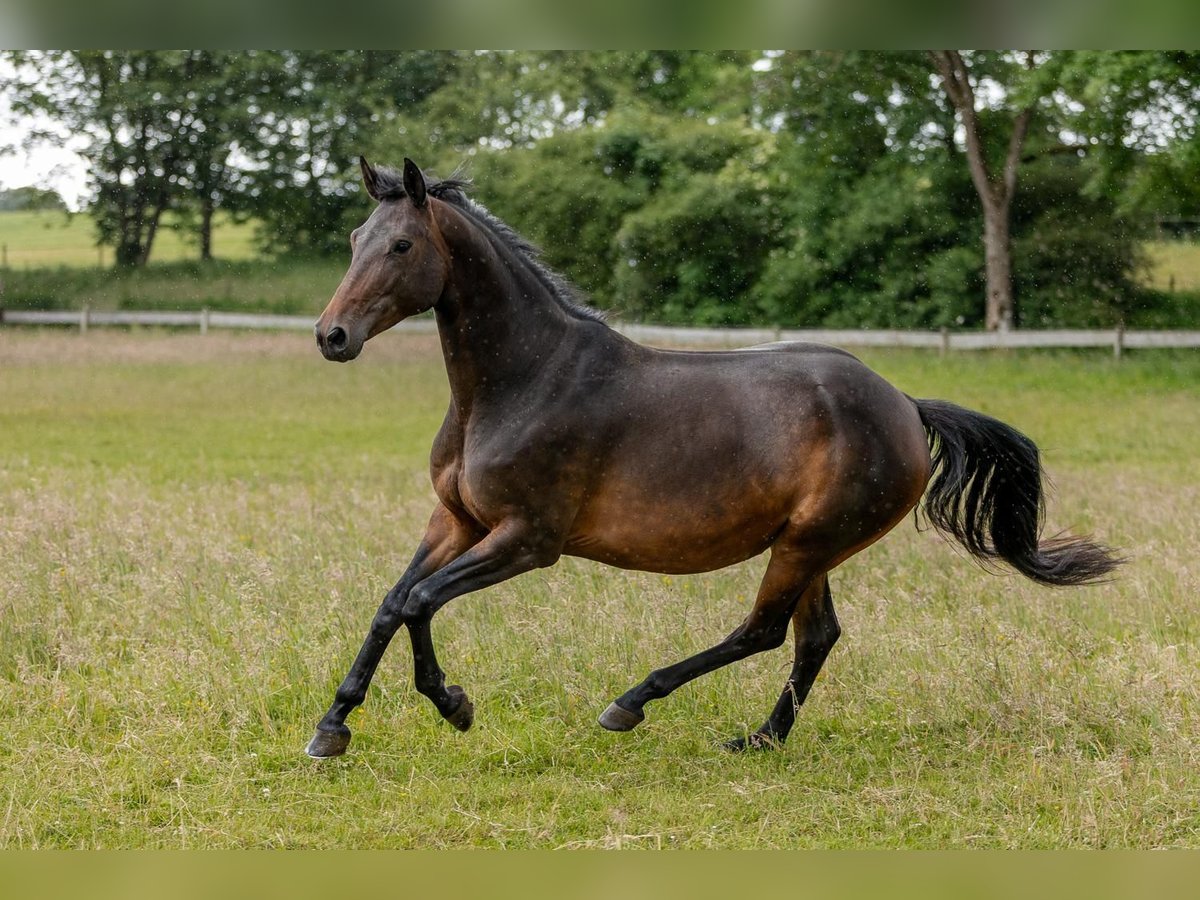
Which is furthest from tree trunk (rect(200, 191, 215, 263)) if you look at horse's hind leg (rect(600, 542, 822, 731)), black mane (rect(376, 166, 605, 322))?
horse's hind leg (rect(600, 542, 822, 731))

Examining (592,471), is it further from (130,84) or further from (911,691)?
(130,84)

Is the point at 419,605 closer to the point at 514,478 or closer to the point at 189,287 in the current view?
the point at 514,478

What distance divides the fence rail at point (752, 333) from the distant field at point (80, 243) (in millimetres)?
2765

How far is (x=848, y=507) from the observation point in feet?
18.0

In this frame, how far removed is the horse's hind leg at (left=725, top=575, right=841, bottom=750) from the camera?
578cm

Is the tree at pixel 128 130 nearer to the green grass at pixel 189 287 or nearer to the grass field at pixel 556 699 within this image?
the green grass at pixel 189 287

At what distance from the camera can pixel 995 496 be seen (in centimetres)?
619

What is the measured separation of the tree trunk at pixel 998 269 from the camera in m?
24.2

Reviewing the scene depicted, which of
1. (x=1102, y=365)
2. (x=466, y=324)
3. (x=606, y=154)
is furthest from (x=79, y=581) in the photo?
(x=606, y=154)

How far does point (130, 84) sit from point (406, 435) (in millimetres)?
18592

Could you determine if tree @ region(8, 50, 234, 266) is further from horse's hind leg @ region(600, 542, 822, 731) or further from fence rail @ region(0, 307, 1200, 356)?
horse's hind leg @ region(600, 542, 822, 731)

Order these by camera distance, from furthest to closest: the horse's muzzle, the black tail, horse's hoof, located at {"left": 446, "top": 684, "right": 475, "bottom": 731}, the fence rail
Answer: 1. the fence rail
2. the black tail
3. horse's hoof, located at {"left": 446, "top": 684, "right": 475, "bottom": 731}
4. the horse's muzzle

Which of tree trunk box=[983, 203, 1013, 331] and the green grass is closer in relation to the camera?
tree trunk box=[983, 203, 1013, 331]

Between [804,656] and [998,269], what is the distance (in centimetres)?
2006
